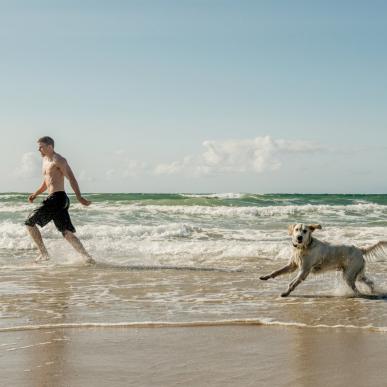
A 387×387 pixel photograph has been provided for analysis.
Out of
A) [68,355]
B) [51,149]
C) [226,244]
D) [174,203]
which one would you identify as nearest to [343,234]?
[226,244]

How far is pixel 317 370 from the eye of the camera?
362 centimetres

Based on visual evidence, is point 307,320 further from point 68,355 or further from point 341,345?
point 68,355

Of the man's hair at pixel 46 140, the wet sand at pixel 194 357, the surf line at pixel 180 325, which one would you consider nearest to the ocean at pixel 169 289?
the surf line at pixel 180 325

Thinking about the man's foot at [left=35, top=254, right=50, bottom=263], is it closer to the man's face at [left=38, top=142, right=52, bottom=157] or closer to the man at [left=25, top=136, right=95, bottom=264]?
the man at [left=25, top=136, right=95, bottom=264]

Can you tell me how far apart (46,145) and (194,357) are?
611 centimetres

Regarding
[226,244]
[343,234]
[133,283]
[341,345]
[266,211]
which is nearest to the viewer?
[341,345]

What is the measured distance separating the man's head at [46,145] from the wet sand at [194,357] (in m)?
5.00

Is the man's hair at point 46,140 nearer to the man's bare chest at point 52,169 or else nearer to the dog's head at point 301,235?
the man's bare chest at point 52,169

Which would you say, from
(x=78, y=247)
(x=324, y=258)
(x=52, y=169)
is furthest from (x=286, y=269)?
(x=52, y=169)

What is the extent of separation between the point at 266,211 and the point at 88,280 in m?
20.2

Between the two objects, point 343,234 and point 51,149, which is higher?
point 51,149

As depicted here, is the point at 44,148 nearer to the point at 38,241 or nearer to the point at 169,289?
the point at 38,241

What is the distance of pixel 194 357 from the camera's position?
13.0ft

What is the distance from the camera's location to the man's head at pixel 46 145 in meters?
9.25
